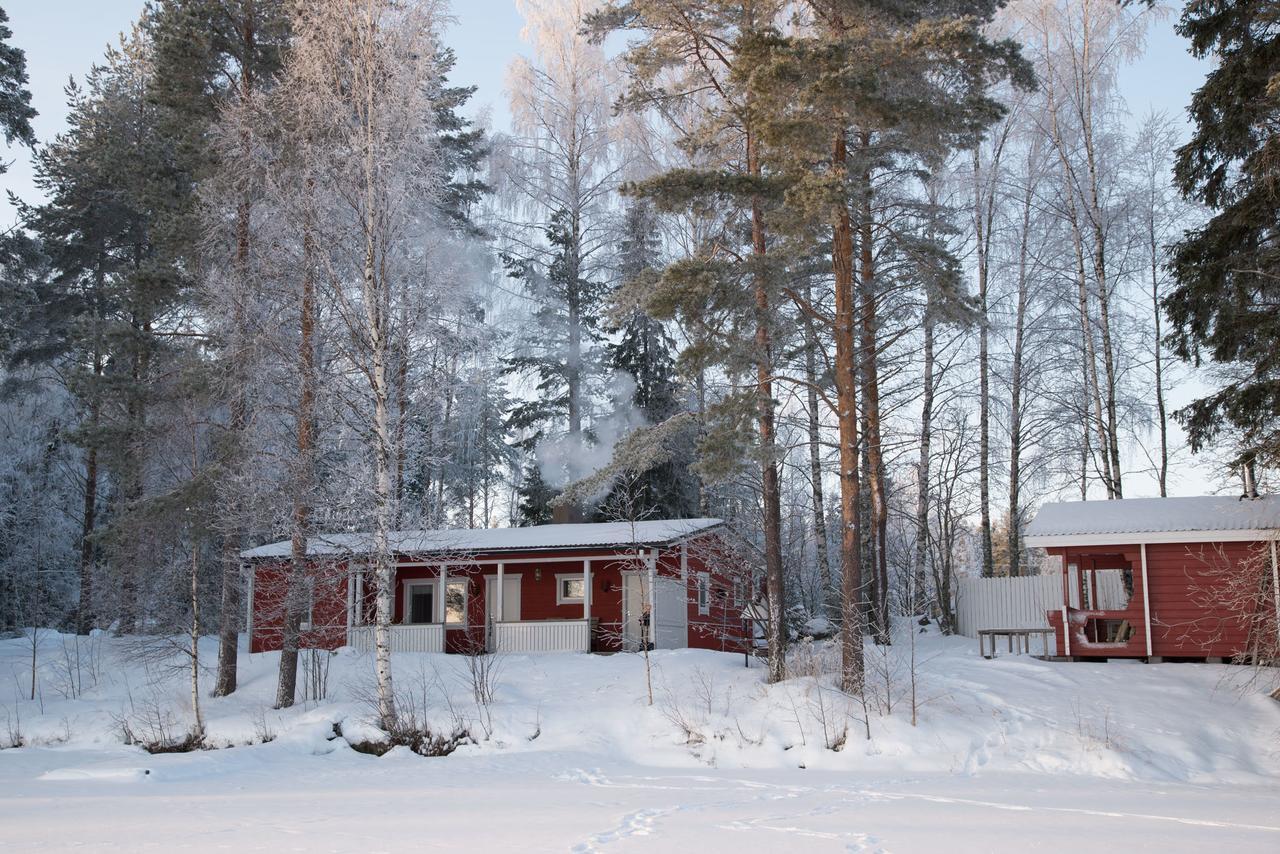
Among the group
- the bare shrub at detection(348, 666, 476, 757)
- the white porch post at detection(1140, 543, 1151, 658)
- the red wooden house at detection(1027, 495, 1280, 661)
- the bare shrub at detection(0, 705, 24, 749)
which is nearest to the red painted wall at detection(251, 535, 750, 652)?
the bare shrub at detection(0, 705, 24, 749)

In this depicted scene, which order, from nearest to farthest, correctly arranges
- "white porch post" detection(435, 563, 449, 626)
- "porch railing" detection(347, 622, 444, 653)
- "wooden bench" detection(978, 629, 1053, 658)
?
"wooden bench" detection(978, 629, 1053, 658)
"porch railing" detection(347, 622, 444, 653)
"white porch post" detection(435, 563, 449, 626)

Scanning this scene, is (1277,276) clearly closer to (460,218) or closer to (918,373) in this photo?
(918,373)

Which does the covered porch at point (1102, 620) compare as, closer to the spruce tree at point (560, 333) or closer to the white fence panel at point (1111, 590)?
the white fence panel at point (1111, 590)

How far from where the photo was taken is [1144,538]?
16.8 m

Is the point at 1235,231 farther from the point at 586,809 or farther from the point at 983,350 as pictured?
the point at 983,350

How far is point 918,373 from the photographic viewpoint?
25.1 meters

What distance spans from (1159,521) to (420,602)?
16.4 meters

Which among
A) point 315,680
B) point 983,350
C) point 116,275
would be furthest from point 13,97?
point 983,350

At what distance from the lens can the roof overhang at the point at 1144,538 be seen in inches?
640

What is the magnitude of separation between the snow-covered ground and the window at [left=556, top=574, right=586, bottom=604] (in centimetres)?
359

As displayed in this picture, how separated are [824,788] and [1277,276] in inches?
307

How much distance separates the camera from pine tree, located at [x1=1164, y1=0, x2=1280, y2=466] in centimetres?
1188

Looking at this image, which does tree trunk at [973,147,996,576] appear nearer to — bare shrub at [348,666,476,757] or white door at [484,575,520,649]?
white door at [484,575,520,649]

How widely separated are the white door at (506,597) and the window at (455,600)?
69cm
